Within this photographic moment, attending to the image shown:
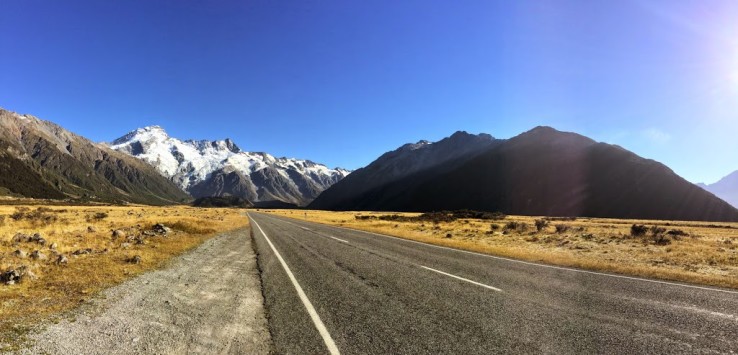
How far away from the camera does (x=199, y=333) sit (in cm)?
650

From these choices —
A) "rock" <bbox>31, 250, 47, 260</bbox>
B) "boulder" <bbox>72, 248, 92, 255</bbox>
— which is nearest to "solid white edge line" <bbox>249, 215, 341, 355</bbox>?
"rock" <bbox>31, 250, 47, 260</bbox>

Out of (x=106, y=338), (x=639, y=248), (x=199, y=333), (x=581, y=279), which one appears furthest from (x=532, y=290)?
(x=639, y=248)

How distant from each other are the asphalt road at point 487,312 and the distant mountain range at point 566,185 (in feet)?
444

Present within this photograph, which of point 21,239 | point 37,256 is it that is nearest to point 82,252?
point 37,256

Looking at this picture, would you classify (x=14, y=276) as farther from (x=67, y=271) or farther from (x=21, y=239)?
(x=21, y=239)

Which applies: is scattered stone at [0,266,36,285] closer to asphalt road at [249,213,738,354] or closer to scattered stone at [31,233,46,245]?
asphalt road at [249,213,738,354]

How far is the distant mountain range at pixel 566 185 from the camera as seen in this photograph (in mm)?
122750

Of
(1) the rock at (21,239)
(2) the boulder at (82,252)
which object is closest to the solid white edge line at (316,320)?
(2) the boulder at (82,252)

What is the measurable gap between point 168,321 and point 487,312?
6350 mm

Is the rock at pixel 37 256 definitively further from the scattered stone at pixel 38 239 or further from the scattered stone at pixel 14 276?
the scattered stone at pixel 38 239

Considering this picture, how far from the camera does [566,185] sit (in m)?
143

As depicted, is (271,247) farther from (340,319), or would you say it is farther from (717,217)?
(717,217)

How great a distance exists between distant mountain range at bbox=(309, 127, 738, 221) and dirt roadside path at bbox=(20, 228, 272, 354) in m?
141

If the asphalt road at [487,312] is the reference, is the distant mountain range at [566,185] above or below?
above
